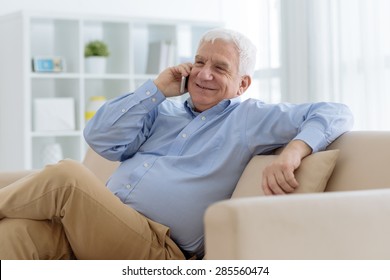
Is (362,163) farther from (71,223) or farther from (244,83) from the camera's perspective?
(71,223)

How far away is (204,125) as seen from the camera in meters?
2.60

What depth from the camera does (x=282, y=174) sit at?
2139mm

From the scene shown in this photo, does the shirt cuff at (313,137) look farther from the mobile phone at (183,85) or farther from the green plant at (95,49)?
the green plant at (95,49)

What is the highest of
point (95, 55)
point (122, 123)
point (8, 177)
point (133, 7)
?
point (133, 7)

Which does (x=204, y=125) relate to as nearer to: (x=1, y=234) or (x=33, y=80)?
(x=1, y=234)

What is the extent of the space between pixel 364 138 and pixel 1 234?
3.63 feet

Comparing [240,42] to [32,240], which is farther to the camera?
[240,42]

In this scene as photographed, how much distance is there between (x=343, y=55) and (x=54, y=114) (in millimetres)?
1999

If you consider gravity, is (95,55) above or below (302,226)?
above

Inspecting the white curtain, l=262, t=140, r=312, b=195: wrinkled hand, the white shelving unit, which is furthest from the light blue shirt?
the white shelving unit

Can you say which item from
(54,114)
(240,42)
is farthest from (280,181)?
(54,114)

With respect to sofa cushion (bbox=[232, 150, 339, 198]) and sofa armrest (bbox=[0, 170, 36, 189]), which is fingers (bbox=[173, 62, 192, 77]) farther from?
sofa armrest (bbox=[0, 170, 36, 189])

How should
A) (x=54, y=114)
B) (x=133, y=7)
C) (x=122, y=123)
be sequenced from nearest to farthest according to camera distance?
(x=122, y=123), (x=54, y=114), (x=133, y=7)

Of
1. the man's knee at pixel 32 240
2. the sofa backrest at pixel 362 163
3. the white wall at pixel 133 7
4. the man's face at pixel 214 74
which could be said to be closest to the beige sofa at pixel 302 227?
the sofa backrest at pixel 362 163
